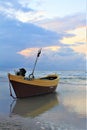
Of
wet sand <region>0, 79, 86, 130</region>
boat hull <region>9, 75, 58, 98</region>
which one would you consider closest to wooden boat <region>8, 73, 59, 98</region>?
boat hull <region>9, 75, 58, 98</region>

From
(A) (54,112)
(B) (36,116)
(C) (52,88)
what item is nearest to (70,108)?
(A) (54,112)

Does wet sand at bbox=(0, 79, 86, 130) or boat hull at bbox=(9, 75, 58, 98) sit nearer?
wet sand at bbox=(0, 79, 86, 130)

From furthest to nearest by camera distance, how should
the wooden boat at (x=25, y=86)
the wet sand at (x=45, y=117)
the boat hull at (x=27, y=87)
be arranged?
the boat hull at (x=27, y=87) < the wooden boat at (x=25, y=86) < the wet sand at (x=45, y=117)

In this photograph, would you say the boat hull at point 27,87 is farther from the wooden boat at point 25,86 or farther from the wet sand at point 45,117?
the wet sand at point 45,117

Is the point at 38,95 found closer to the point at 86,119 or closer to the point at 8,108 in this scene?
the point at 8,108

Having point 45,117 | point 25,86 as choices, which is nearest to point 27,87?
point 25,86

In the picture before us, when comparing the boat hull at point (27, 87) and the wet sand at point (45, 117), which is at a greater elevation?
the wet sand at point (45, 117)

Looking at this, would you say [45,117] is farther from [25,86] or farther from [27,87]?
[27,87]

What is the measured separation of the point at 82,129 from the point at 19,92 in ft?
33.8

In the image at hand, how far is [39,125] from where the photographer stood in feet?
35.0

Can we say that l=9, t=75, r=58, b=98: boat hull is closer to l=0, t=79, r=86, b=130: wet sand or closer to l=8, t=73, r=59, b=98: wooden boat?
l=8, t=73, r=59, b=98: wooden boat

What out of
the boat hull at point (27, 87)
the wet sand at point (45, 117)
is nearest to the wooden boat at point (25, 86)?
the boat hull at point (27, 87)

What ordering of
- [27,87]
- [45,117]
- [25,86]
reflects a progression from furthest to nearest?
[27,87] → [25,86] → [45,117]

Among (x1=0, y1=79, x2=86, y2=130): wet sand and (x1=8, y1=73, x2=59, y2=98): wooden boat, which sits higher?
(x1=0, y1=79, x2=86, y2=130): wet sand
